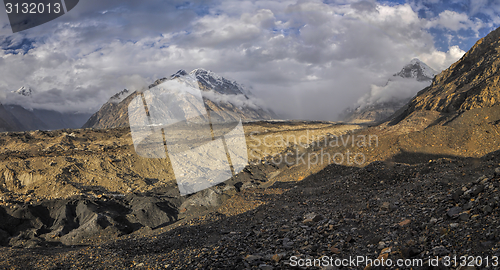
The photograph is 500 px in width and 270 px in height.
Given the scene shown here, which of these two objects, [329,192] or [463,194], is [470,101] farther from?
[463,194]

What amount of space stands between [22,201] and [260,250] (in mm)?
17052

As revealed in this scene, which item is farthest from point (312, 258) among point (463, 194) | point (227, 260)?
point (463, 194)

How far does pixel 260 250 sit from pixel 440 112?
3785 cm

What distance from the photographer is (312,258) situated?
20.9 feet

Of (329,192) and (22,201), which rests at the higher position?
(22,201)

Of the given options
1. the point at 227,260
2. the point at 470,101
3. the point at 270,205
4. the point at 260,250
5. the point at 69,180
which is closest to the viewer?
the point at 227,260

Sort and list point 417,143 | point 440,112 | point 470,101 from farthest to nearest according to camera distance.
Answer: point 440,112, point 470,101, point 417,143

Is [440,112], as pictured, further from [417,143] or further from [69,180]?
[69,180]

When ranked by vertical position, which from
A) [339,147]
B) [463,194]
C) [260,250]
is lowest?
[339,147]

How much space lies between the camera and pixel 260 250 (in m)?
7.48

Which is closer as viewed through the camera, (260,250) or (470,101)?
(260,250)

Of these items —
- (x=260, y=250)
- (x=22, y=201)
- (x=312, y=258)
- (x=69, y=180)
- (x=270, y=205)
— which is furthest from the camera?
(x=69, y=180)

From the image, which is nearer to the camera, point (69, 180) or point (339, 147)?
point (69, 180)

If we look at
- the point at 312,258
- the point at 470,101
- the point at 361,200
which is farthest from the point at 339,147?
the point at 312,258
